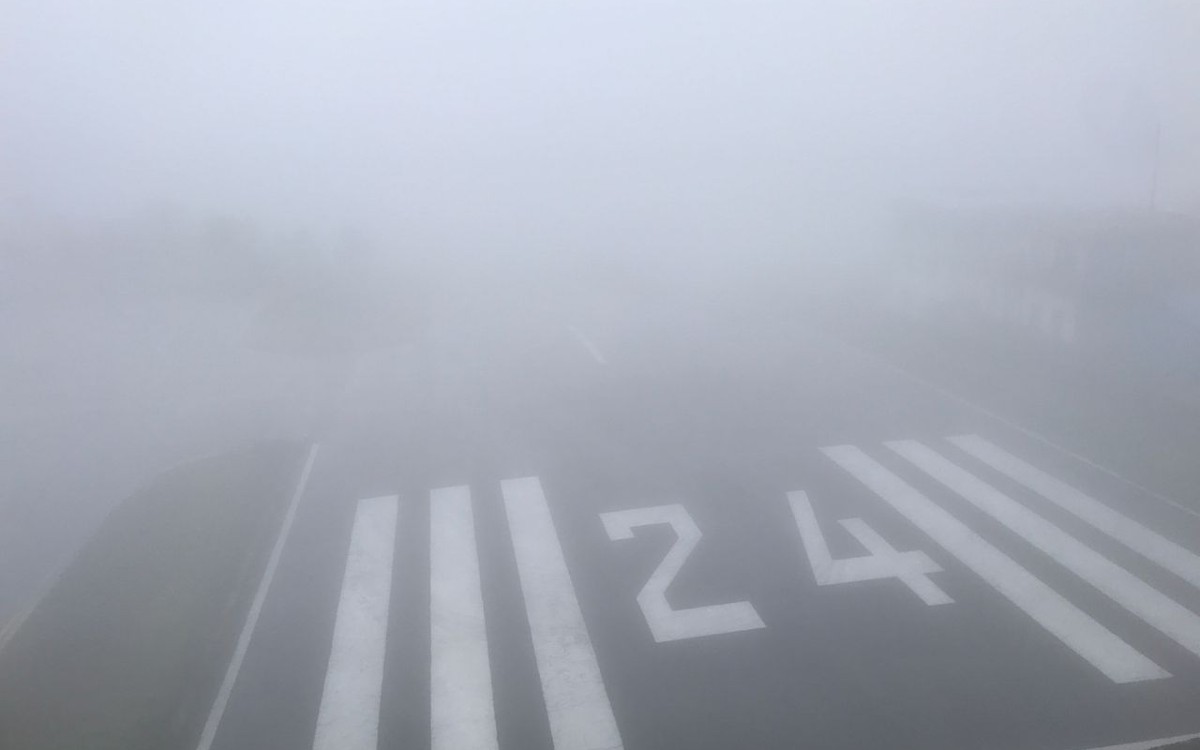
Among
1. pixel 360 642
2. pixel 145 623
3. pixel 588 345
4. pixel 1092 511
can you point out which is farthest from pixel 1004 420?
pixel 145 623

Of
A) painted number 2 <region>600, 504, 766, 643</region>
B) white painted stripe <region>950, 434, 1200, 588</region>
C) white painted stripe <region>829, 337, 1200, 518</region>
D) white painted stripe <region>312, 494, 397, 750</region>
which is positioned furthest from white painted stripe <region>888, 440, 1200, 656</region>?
white painted stripe <region>312, 494, 397, 750</region>

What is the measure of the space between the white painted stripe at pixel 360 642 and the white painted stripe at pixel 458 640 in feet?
1.82

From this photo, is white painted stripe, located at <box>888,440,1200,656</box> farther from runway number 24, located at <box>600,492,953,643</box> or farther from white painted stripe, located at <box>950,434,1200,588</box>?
runway number 24, located at <box>600,492,953,643</box>

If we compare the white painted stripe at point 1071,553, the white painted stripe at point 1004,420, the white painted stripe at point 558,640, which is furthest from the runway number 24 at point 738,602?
the white painted stripe at point 1004,420

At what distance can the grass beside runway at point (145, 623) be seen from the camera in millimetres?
7902

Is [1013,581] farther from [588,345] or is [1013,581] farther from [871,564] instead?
[588,345]

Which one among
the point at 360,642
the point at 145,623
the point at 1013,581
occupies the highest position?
the point at 145,623

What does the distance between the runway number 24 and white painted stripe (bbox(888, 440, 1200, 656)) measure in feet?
5.78

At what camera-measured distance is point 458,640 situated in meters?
9.20

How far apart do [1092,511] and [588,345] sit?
13426 mm

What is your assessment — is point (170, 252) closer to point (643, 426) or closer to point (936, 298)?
point (643, 426)

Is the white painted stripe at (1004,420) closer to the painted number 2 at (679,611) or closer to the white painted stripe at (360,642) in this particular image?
the painted number 2 at (679,611)

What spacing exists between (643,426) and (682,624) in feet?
23.2

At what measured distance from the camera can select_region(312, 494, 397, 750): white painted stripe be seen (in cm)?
782
